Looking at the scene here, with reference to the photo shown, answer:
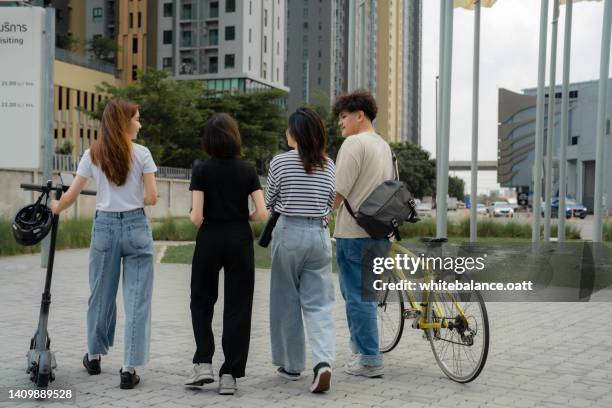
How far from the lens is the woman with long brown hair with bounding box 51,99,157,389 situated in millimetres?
5453

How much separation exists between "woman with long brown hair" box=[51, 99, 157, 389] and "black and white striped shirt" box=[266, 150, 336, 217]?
776mm

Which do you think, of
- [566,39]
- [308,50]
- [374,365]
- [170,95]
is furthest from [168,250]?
[308,50]

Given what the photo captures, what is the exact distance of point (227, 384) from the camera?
17.7 feet

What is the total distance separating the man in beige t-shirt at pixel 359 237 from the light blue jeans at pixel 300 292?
24 cm

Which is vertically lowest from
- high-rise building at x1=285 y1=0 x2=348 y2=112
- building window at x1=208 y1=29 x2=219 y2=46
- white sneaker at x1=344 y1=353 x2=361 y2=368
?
white sneaker at x1=344 y1=353 x2=361 y2=368

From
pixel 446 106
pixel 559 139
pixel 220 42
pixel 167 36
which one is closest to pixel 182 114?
pixel 220 42

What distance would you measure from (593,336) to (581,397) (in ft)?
8.74

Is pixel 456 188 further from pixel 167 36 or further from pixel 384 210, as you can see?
pixel 384 210

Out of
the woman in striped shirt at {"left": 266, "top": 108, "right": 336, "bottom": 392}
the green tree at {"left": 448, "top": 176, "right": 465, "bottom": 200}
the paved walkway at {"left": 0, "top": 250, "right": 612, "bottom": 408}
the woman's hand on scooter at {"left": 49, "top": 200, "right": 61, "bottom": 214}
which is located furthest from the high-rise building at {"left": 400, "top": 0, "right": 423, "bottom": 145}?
the woman's hand on scooter at {"left": 49, "top": 200, "right": 61, "bottom": 214}

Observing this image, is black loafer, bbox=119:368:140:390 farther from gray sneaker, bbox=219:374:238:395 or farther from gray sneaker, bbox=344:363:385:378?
gray sneaker, bbox=344:363:385:378

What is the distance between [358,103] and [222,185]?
49.8 inches

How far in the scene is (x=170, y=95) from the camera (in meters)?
51.9

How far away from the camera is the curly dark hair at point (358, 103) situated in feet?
19.8

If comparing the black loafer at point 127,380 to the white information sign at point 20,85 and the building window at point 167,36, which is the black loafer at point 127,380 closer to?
the white information sign at point 20,85
